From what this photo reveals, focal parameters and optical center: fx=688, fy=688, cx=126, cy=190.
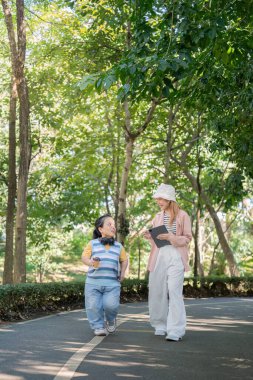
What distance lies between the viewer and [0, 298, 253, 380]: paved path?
617 cm

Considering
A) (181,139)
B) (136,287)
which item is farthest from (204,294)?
(181,139)

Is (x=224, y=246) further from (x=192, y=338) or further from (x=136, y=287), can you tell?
(x=192, y=338)

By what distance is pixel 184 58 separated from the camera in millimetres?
7742

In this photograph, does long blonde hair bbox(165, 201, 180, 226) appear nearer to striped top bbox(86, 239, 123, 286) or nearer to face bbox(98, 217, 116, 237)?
face bbox(98, 217, 116, 237)

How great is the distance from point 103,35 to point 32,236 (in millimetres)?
11749

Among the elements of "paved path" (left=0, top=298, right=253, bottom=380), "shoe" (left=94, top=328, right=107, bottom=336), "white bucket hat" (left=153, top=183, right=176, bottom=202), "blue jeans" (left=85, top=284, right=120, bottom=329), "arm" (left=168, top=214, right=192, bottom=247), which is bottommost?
"paved path" (left=0, top=298, right=253, bottom=380)

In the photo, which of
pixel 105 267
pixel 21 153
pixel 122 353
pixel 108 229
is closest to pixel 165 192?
pixel 108 229

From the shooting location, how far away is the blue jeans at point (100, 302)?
29.7ft

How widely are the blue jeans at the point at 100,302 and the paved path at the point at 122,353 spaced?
238 millimetres

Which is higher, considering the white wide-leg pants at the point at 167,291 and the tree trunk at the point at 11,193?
the tree trunk at the point at 11,193

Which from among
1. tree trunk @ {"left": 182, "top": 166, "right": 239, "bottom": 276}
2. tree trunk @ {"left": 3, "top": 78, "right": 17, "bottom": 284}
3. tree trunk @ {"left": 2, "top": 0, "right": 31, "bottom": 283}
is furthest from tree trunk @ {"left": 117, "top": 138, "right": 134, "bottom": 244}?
tree trunk @ {"left": 182, "top": 166, "right": 239, "bottom": 276}

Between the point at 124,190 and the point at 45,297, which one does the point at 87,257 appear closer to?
the point at 45,297

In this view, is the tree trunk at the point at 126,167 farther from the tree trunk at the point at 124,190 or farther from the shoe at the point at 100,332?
the shoe at the point at 100,332

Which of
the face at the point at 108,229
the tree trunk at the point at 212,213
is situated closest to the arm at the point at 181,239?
the face at the point at 108,229
